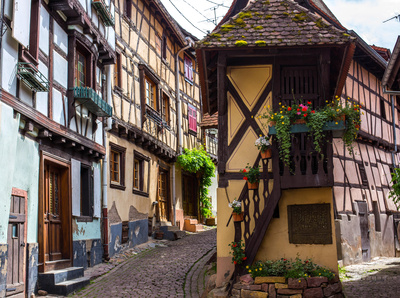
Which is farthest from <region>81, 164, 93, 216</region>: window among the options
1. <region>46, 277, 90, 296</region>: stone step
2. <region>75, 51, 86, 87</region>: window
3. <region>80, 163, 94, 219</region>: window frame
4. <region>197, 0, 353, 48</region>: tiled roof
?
<region>197, 0, 353, 48</region>: tiled roof

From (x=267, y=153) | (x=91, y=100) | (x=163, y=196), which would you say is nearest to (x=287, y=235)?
(x=267, y=153)

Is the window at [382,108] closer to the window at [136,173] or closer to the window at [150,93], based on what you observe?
the window at [150,93]

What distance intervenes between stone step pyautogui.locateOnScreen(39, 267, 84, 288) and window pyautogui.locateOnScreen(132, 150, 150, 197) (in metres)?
5.96

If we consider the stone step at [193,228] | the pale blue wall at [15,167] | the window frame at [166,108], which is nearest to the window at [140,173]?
the window frame at [166,108]

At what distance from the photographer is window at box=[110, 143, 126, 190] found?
550 inches

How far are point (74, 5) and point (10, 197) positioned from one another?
4431mm

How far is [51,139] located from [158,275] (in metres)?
3.68

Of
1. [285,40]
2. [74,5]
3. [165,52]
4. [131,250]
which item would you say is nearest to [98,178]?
[131,250]

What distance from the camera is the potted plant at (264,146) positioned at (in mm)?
8664

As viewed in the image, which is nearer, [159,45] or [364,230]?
[364,230]

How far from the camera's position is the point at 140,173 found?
16.2 m

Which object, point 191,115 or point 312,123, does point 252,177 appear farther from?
point 191,115

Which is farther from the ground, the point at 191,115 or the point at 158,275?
the point at 191,115

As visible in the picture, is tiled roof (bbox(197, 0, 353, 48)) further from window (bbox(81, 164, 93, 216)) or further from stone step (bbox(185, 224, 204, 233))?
stone step (bbox(185, 224, 204, 233))
